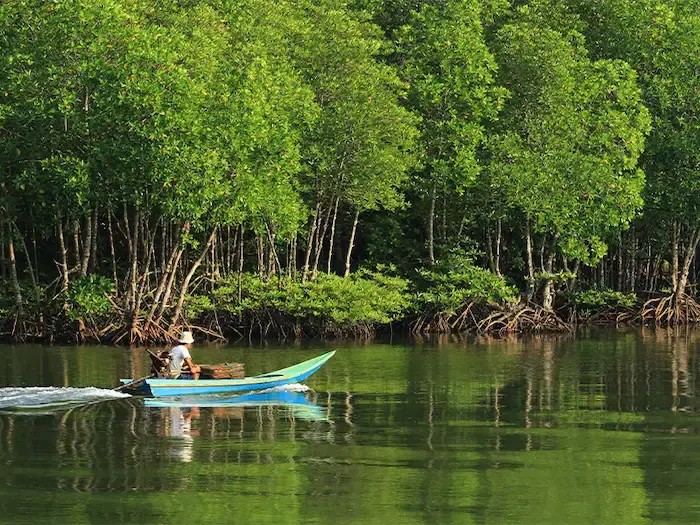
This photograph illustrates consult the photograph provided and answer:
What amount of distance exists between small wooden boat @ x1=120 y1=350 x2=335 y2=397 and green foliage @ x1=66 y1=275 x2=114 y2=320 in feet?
37.3

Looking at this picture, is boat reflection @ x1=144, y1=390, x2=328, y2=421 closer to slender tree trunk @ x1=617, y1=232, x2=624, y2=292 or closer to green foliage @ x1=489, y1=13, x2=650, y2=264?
green foliage @ x1=489, y1=13, x2=650, y2=264

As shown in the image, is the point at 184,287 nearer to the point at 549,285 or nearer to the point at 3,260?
the point at 3,260

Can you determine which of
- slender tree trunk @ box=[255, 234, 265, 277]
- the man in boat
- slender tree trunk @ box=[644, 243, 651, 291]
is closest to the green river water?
the man in boat

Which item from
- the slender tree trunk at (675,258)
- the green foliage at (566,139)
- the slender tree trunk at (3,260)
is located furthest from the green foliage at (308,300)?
the slender tree trunk at (675,258)

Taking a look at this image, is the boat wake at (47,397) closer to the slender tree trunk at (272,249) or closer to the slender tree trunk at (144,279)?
the slender tree trunk at (144,279)

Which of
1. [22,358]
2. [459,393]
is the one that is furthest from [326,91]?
[459,393]

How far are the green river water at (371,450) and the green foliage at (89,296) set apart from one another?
18.1 ft

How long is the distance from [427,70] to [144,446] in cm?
2533

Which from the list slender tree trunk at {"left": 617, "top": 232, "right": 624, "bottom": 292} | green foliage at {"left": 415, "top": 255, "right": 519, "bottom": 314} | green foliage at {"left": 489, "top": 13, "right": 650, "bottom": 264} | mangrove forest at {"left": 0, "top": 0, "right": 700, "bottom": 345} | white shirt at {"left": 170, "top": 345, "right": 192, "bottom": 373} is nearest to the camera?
white shirt at {"left": 170, "top": 345, "right": 192, "bottom": 373}

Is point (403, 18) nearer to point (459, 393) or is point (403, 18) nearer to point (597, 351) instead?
point (597, 351)

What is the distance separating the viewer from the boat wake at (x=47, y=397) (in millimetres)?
20998

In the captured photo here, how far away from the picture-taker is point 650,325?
43781 millimetres

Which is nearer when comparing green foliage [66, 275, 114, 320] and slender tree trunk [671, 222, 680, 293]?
green foliage [66, 275, 114, 320]

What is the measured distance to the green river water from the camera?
13547mm
